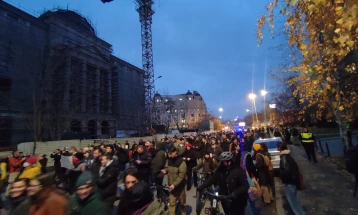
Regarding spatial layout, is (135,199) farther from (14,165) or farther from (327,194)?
(14,165)

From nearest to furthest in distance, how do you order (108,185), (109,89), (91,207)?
A: (91,207)
(108,185)
(109,89)

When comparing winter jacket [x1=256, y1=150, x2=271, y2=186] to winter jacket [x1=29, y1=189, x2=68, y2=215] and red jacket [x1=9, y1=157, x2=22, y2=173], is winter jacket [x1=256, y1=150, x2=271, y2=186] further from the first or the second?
red jacket [x1=9, y1=157, x2=22, y2=173]

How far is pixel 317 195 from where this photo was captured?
7891 millimetres

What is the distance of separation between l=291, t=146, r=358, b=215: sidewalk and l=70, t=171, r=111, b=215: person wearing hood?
5.63 m

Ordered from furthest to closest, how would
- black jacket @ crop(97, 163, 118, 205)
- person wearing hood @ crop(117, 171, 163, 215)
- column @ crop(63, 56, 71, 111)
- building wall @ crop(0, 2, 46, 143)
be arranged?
column @ crop(63, 56, 71, 111), building wall @ crop(0, 2, 46, 143), black jacket @ crop(97, 163, 118, 205), person wearing hood @ crop(117, 171, 163, 215)

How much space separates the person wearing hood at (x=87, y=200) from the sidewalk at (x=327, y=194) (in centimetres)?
563

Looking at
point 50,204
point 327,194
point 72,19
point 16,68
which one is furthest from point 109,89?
point 50,204

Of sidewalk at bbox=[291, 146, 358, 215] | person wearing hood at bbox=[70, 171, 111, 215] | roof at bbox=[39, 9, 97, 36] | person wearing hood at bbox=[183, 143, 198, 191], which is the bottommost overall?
sidewalk at bbox=[291, 146, 358, 215]

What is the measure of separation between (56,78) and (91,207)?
3844 centimetres

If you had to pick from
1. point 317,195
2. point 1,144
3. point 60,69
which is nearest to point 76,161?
point 317,195

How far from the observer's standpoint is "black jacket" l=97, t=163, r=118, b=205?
502cm

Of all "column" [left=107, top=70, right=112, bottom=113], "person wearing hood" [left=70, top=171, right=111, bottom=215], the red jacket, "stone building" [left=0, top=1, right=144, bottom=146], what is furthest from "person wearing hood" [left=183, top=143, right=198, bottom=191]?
"column" [left=107, top=70, right=112, bottom=113]

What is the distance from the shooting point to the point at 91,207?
3199 mm

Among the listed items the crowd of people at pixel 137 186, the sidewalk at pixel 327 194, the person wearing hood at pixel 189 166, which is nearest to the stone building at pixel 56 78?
the person wearing hood at pixel 189 166
